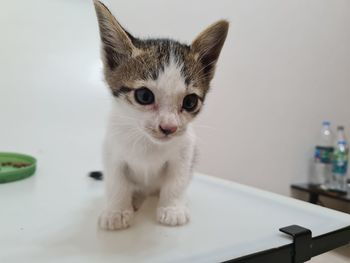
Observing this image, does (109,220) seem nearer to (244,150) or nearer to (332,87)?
(244,150)

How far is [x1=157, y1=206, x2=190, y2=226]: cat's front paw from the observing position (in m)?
0.71

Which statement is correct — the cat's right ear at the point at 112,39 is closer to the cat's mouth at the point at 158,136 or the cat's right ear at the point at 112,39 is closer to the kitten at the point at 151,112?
the kitten at the point at 151,112

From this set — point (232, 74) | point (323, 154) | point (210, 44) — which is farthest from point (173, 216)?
point (323, 154)

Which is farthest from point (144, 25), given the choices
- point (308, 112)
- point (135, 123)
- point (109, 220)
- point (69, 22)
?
point (308, 112)

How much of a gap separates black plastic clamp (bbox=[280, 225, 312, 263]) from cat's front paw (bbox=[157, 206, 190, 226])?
8.9 inches

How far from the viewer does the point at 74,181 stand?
3.67 ft

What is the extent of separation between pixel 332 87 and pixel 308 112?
37cm

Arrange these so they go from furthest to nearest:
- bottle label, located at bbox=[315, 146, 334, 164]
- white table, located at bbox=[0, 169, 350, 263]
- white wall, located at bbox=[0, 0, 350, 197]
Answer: bottle label, located at bbox=[315, 146, 334, 164], white wall, located at bbox=[0, 0, 350, 197], white table, located at bbox=[0, 169, 350, 263]

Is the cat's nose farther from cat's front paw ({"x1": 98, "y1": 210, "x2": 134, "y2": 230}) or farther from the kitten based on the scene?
cat's front paw ({"x1": 98, "y1": 210, "x2": 134, "y2": 230})

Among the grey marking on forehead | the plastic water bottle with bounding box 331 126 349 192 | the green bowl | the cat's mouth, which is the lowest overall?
the plastic water bottle with bounding box 331 126 349 192

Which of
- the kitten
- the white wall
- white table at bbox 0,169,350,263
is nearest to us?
white table at bbox 0,169,350,263

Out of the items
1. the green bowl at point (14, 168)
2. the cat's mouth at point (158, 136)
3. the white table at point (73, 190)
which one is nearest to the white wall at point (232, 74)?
the white table at point (73, 190)

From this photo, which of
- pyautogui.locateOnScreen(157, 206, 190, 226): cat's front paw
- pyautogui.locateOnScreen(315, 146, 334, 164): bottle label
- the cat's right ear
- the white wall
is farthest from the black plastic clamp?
pyautogui.locateOnScreen(315, 146, 334, 164): bottle label

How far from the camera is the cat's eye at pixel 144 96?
65 cm
